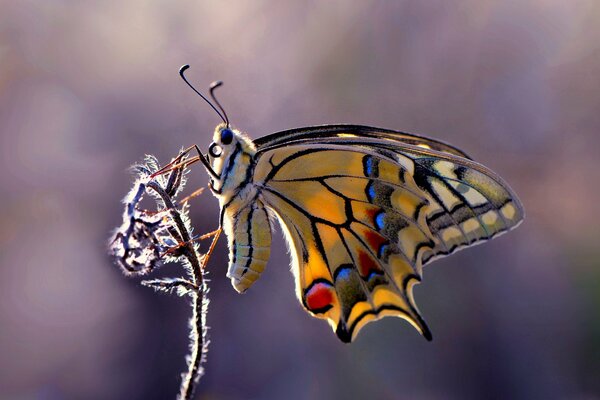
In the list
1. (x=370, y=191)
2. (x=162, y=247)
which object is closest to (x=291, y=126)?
(x=370, y=191)

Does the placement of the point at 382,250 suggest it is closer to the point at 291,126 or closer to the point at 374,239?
the point at 374,239

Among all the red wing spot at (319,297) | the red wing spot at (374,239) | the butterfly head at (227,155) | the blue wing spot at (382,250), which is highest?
the butterfly head at (227,155)

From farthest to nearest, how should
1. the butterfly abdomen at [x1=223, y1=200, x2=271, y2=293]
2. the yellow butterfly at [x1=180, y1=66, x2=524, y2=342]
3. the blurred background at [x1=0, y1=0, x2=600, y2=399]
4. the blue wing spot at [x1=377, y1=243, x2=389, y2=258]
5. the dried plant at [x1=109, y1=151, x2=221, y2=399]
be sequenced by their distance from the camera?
1. the blurred background at [x1=0, y1=0, x2=600, y2=399]
2. the blue wing spot at [x1=377, y1=243, x2=389, y2=258]
3. the yellow butterfly at [x1=180, y1=66, x2=524, y2=342]
4. the butterfly abdomen at [x1=223, y1=200, x2=271, y2=293]
5. the dried plant at [x1=109, y1=151, x2=221, y2=399]

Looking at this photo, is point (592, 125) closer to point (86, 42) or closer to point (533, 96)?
point (533, 96)

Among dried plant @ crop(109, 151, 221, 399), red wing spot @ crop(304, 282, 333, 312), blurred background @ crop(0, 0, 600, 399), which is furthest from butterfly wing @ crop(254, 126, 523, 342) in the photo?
blurred background @ crop(0, 0, 600, 399)

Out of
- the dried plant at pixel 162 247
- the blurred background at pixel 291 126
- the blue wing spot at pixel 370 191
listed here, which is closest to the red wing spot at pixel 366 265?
the blue wing spot at pixel 370 191

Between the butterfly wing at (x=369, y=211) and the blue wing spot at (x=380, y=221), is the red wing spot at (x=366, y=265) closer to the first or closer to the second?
A: the butterfly wing at (x=369, y=211)

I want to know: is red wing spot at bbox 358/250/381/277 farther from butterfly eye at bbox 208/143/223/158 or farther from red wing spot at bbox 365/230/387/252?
butterfly eye at bbox 208/143/223/158
